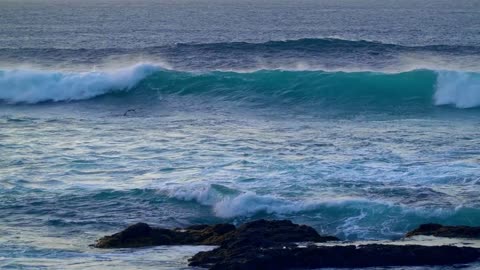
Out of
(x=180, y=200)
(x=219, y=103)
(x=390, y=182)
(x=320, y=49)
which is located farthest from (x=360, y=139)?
(x=320, y=49)

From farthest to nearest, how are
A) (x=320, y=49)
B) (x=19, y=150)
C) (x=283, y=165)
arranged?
(x=320, y=49) → (x=19, y=150) → (x=283, y=165)

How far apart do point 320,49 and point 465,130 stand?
58.4 ft

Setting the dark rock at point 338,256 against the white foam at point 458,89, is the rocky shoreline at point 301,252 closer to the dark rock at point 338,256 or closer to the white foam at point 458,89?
the dark rock at point 338,256

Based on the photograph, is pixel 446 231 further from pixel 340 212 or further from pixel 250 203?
pixel 250 203

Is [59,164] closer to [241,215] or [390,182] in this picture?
[241,215]

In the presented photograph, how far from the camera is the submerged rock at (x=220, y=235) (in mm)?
13305

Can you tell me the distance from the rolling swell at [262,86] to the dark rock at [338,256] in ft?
56.0

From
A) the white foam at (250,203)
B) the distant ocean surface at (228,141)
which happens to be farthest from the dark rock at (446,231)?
the white foam at (250,203)

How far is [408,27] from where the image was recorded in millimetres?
60312

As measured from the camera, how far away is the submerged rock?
43.7 ft


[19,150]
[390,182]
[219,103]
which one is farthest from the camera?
[219,103]

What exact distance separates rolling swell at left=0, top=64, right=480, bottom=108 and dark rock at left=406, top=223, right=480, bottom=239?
15.4m

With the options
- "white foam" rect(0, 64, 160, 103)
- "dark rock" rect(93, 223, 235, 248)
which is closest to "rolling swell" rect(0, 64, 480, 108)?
"white foam" rect(0, 64, 160, 103)

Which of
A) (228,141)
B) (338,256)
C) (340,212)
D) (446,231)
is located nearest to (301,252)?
(338,256)
